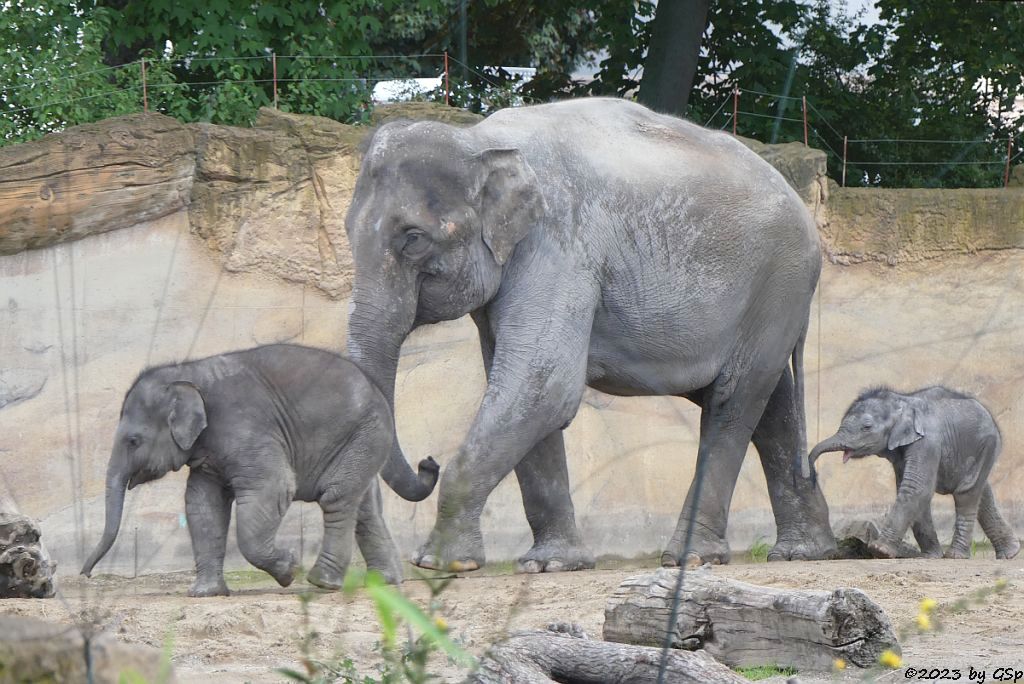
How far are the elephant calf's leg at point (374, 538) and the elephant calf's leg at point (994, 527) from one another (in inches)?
142

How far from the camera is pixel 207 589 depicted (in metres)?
6.77

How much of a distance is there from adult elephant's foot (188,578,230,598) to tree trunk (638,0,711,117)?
590 cm

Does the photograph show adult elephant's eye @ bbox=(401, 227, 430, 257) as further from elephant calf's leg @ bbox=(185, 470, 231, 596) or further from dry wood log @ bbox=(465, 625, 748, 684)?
dry wood log @ bbox=(465, 625, 748, 684)

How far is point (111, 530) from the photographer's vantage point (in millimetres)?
6699

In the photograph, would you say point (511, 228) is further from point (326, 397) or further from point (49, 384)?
point (49, 384)

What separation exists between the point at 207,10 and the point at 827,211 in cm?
412

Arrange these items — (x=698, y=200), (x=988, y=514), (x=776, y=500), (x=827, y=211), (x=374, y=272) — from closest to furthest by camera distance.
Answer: (x=374, y=272)
(x=698, y=200)
(x=776, y=500)
(x=988, y=514)
(x=827, y=211)

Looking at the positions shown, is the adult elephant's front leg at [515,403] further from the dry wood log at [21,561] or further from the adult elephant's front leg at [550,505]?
the dry wood log at [21,561]

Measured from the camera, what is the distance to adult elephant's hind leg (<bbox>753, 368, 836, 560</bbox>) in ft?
27.1

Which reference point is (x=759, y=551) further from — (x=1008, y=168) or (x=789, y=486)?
A: (x=1008, y=168)

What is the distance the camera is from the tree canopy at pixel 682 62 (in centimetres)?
1045

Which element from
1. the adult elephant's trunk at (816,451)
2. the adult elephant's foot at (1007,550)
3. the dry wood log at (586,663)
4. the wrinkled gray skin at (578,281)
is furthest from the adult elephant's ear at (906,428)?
the dry wood log at (586,663)

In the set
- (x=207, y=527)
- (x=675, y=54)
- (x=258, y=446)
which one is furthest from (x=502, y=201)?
(x=675, y=54)

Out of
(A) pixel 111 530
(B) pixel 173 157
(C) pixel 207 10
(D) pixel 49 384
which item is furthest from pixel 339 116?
(A) pixel 111 530
